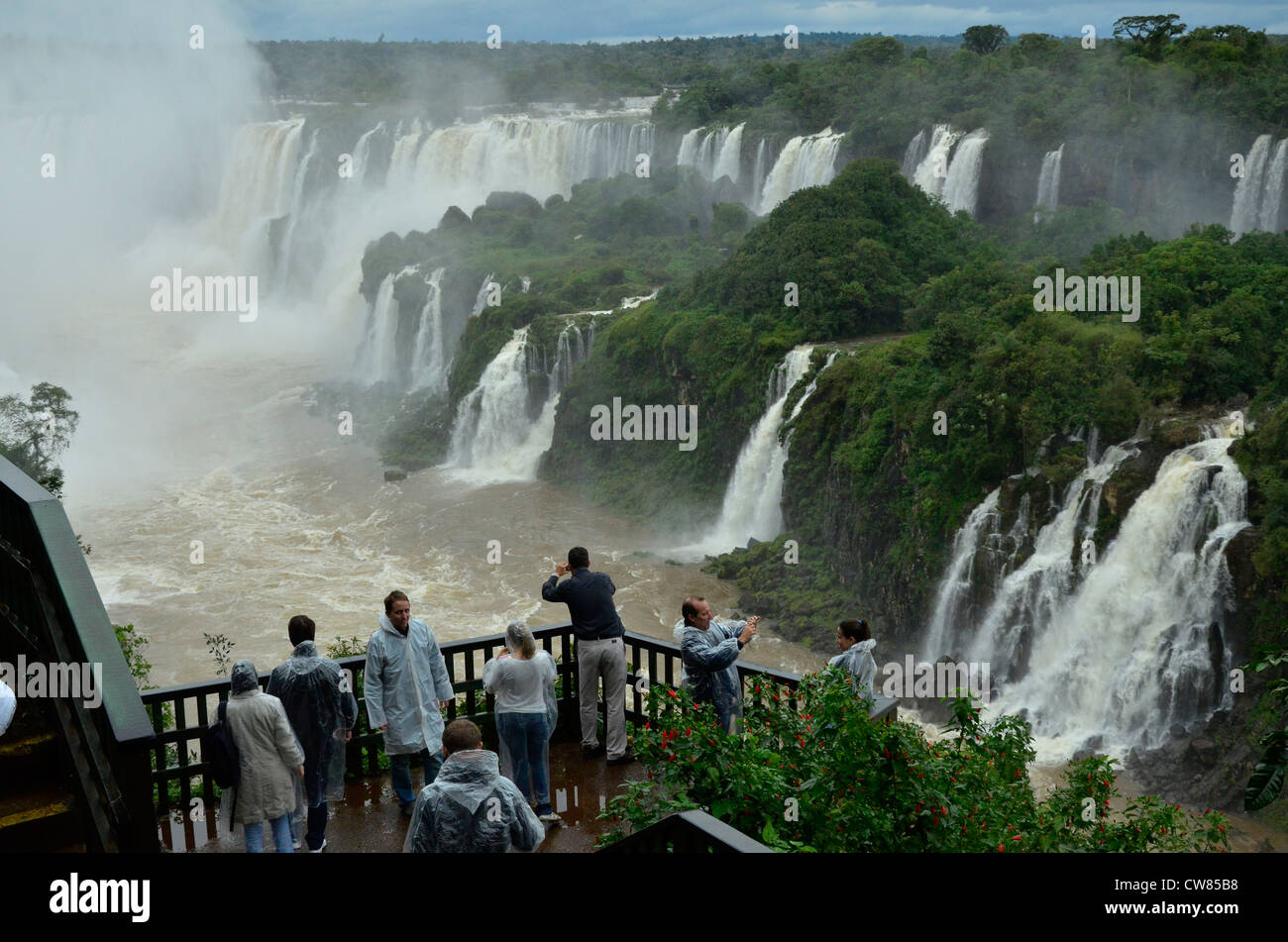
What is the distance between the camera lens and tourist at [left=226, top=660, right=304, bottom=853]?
6965 mm

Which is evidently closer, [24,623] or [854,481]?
[24,623]

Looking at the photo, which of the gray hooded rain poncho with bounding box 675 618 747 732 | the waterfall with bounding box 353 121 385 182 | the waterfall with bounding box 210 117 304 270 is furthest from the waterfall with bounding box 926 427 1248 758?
the waterfall with bounding box 210 117 304 270

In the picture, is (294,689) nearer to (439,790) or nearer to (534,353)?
(439,790)

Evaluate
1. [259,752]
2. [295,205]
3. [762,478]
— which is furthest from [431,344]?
[259,752]

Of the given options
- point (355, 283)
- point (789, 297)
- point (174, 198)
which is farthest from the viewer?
point (174, 198)

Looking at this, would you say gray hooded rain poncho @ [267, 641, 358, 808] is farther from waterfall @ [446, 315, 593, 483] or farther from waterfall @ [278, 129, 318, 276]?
waterfall @ [278, 129, 318, 276]

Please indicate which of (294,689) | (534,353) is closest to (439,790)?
(294,689)

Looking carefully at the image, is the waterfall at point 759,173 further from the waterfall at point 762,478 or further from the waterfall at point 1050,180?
the waterfall at point 762,478

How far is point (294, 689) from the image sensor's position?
7.42m

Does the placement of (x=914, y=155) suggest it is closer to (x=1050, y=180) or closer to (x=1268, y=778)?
(x=1050, y=180)

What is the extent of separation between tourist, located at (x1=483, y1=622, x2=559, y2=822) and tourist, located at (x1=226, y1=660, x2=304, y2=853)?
3.85 feet

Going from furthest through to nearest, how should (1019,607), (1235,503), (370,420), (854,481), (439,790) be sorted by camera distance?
(370,420) → (854,481) → (1019,607) → (1235,503) → (439,790)

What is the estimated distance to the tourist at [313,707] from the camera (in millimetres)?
7422
